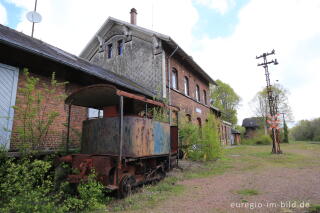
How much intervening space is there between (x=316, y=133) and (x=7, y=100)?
46.6 meters

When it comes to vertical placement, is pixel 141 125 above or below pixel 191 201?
above

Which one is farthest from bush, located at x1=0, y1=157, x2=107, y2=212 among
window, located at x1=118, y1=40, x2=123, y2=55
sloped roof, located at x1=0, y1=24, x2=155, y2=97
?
window, located at x1=118, y1=40, x2=123, y2=55

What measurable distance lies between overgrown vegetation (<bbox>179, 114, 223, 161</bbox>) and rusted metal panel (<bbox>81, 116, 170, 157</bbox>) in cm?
388

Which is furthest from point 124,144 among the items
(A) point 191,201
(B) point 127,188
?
(A) point 191,201

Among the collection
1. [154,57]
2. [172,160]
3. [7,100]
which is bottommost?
[172,160]

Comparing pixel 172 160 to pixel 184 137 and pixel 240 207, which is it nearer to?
pixel 184 137

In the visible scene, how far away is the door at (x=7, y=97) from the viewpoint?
5.34 meters

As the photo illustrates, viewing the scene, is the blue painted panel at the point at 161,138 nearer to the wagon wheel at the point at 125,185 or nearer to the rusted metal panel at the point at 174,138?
the rusted metal panel at the point at 174,138

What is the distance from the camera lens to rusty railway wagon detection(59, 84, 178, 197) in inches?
177

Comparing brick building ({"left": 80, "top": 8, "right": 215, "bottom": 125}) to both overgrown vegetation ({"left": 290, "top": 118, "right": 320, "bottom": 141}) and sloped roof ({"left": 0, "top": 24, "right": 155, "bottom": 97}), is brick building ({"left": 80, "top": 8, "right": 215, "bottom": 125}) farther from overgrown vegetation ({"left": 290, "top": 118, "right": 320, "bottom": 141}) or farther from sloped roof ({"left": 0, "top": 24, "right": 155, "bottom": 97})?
overgrown vegetation ({"left": 290, "top": 118, "right": 320, "bottom": 141})

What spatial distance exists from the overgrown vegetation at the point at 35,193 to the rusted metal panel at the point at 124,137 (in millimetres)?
959

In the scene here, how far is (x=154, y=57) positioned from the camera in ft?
40.1

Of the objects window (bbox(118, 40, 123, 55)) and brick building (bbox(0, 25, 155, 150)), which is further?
Result: window (bbox(118, 40, 123, 55))

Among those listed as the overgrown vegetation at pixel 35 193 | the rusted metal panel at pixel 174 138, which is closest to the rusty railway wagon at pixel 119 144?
the overgrown vegetation at pixel 35 193
